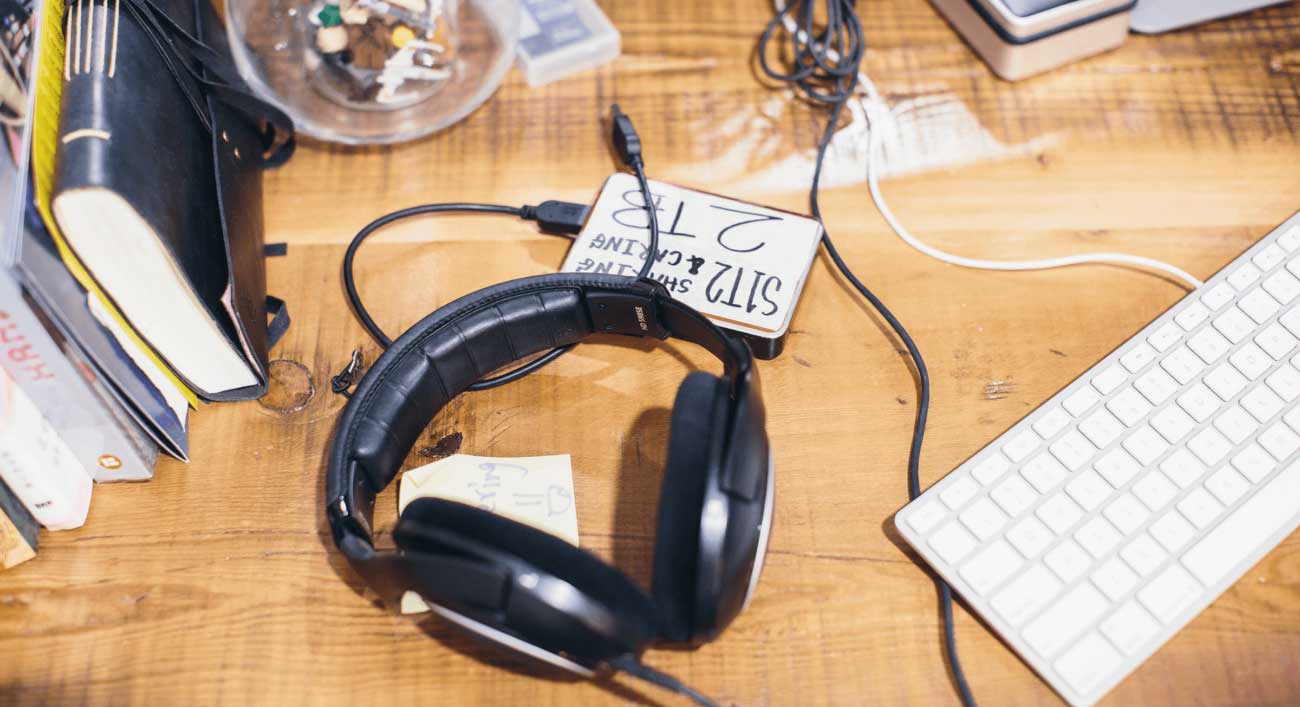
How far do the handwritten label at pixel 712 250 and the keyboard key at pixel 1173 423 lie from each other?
0.23 m

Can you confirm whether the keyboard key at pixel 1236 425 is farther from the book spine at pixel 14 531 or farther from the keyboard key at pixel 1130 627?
the book spine at pixel 14 531

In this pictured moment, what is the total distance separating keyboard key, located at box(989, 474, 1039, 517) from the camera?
0.58 meters

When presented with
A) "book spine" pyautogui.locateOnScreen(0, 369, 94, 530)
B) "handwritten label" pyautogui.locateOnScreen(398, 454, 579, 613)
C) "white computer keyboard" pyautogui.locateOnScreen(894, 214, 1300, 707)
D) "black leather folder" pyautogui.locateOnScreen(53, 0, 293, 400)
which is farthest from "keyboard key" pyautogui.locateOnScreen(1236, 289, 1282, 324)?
"book spine" pyautogui.locateOnScreen(0, 369, 94, 530)

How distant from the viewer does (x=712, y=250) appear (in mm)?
693

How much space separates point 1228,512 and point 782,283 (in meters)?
0.30

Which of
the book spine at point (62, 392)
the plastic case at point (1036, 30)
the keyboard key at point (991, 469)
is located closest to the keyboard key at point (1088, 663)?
the keyboard key at point (991, 469)

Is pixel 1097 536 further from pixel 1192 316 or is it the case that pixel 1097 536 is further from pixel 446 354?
pixel 446 354

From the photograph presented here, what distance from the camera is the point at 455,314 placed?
601mm

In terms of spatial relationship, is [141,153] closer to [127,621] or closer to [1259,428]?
[127,621]

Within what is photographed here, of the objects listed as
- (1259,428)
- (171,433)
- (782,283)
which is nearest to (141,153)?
(171,433)

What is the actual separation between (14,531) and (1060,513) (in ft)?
2.03

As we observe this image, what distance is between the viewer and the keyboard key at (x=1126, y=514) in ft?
1.88

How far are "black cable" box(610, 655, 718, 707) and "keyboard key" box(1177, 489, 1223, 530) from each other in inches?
11.7

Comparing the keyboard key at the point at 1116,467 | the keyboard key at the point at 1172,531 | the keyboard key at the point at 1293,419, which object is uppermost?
the keyboard key at the point at 1293,419
